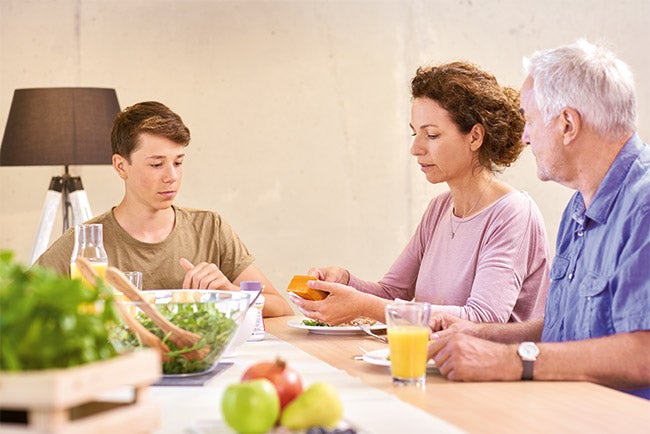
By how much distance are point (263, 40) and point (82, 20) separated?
919mm

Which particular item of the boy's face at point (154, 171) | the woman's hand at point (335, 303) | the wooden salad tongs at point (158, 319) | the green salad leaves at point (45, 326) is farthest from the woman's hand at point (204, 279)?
the green salad leaves at point (45, 326)

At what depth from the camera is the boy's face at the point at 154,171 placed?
10.7 feet

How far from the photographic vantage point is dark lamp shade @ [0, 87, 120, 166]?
3.81m

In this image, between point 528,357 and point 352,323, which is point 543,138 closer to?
point 528,357

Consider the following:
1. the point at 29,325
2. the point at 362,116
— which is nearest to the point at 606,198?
the point at 29,325

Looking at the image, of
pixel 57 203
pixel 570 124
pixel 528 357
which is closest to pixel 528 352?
pixel 528 357

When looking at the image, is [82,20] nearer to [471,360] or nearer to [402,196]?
[402,196]

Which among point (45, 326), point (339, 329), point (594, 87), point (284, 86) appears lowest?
point (339, 329)

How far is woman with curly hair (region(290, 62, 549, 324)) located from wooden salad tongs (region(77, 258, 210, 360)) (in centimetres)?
102

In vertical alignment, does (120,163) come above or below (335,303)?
above

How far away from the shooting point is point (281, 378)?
56.2 inches

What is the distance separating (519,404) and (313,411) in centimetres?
48

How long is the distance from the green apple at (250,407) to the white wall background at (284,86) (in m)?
3.42

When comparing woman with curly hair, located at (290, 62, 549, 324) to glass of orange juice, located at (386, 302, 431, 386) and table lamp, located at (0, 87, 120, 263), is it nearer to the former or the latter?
glass of orange juice, located at (386, 302, 431, 386)
